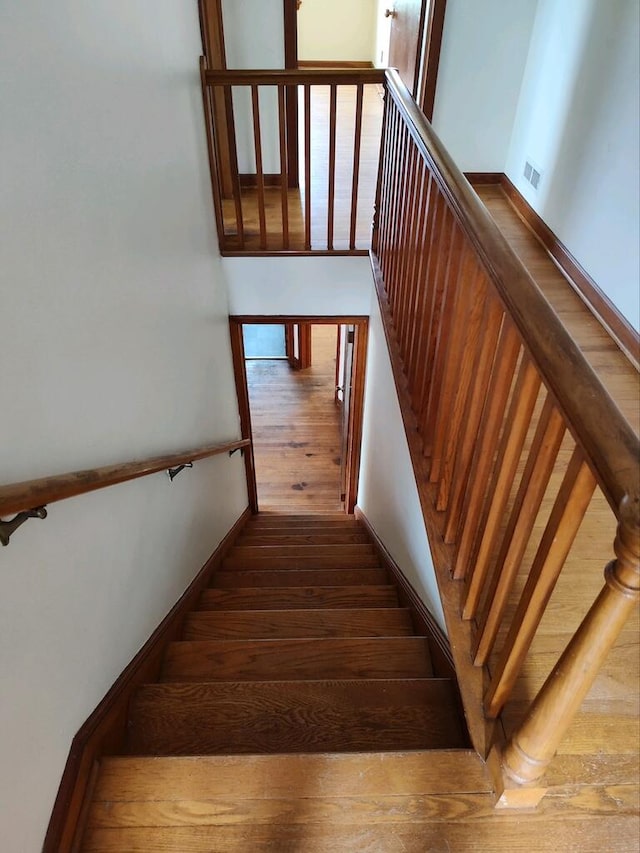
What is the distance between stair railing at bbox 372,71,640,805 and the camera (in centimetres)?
79

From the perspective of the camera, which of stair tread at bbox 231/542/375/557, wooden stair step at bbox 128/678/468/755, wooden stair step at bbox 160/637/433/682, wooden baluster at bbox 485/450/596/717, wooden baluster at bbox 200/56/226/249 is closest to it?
wooden baluster at bbox 485/450/596/717

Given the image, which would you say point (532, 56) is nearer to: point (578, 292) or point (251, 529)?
point (578, 292)

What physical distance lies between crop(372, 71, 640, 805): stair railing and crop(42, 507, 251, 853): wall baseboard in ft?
2.86

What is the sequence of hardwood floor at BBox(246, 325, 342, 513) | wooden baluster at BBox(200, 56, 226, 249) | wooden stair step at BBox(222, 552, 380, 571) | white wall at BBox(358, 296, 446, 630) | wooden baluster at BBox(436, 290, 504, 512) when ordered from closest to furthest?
wooden baluster at BBox(436, 290, 504, 512), white wall at BBox(358, 296, 446, 630), wooden baluster at BBox(200, 56, 226, 249), wooden stair step at BBox(222, 552, 380, 571), hardwood floor at BBox(246, 325, 342, 513)

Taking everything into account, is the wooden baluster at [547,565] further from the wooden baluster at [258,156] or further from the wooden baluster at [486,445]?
the wooden baluster at [258,156]

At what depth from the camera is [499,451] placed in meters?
1.14

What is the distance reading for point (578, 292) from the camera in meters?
2.67

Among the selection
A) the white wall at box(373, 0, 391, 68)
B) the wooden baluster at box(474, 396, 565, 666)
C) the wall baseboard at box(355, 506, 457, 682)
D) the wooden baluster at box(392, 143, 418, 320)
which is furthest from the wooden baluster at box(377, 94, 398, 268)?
the white wall at box(373, 0, 391, 68)

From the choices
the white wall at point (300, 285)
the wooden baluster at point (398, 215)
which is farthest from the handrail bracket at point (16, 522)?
the white wall at point (300, 285)

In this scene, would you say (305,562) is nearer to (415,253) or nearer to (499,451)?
(415,253)

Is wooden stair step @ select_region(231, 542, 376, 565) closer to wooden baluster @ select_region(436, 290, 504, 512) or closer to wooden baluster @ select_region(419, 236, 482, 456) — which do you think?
wooden baluster @ select_region(419, 236, 482, 456)

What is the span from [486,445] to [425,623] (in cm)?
97

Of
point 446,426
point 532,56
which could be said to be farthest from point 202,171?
point 532,56

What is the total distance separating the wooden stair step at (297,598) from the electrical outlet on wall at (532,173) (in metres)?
2.43
